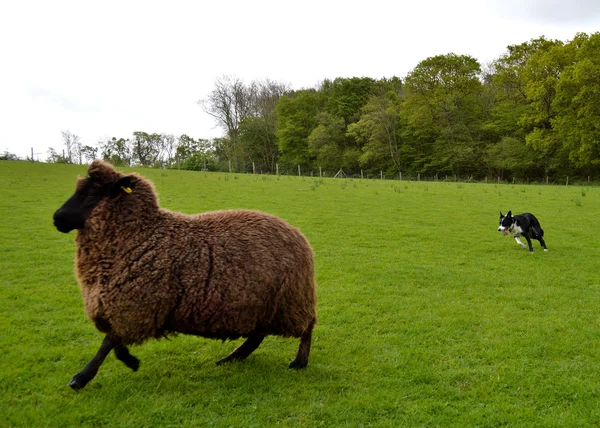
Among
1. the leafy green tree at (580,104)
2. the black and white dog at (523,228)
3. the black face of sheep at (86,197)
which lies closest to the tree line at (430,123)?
the leafy green tree at (580,104)

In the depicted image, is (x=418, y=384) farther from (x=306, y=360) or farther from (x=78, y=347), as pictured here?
(x=78, y=347)

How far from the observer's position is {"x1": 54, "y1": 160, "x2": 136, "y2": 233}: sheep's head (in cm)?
482

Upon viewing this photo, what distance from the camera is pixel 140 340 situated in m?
4.66

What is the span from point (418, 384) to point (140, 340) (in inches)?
122

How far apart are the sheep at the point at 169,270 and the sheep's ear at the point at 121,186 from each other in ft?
0.04

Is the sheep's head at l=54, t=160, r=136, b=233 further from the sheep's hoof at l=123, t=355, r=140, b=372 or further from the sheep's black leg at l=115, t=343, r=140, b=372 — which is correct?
the sheep's hoof at l=123, t=355, r=140, b=372

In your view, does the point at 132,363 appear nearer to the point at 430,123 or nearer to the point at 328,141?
the point at 430,123

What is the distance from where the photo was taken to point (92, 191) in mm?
4938

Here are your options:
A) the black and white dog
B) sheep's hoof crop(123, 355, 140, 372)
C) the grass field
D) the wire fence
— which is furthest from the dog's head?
the wire fence

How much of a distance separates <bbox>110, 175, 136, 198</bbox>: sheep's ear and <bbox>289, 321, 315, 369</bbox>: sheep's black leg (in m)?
2.62

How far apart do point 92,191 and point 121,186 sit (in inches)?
12.2

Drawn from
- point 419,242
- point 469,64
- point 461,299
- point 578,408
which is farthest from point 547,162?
point 578,408

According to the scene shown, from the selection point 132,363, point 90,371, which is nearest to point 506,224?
point 132,363

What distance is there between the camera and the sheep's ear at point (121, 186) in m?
4.95
